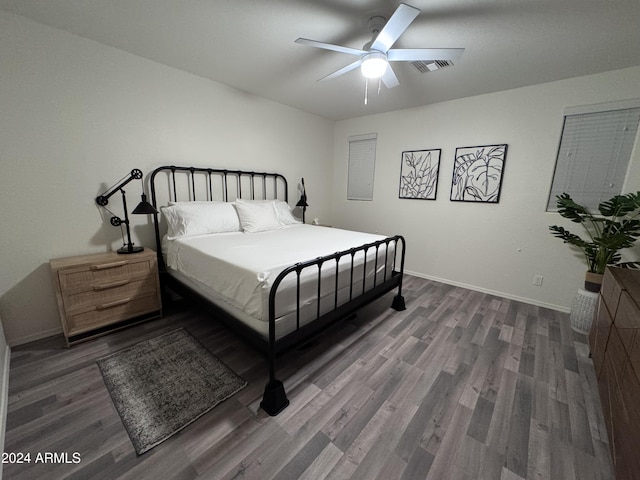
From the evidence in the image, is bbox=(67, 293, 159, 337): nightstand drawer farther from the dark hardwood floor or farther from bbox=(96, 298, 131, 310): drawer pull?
the dark hardwood floor

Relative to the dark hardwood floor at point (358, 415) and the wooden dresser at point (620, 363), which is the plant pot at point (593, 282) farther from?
the wooden dresser at point (620, 363)

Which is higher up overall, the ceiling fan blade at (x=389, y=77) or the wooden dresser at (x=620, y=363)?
the ceiling fan blade at (x=389, y=77)

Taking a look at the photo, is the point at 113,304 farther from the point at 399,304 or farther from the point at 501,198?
the point at 501,198

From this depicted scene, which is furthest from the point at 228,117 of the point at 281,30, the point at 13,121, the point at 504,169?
the point at 504,169

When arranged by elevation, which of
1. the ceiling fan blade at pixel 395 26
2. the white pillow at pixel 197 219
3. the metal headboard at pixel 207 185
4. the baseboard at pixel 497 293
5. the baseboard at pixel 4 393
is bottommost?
the baseboard at pixel 4 393

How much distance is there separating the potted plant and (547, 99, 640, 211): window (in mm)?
156

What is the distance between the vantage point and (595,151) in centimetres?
252

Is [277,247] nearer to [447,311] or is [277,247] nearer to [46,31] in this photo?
[447,311]

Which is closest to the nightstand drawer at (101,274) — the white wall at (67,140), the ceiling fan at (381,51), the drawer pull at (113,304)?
the drawer pull at (113,304)

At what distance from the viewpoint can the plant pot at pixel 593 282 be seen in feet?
7.63

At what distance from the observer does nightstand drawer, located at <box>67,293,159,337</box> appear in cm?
201

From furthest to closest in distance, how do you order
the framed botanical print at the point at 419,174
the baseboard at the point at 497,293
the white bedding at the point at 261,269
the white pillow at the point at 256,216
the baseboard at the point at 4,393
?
the framed botanical print at the point at 419,174
the white pillow at the point at 256,216
the baseboard at the point at 497,293
the white bedding at the point at 261,269
the baseboard at the point at 4,393

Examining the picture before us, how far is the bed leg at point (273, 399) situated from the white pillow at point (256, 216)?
1.79m

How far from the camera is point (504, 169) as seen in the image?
299 centimetres
